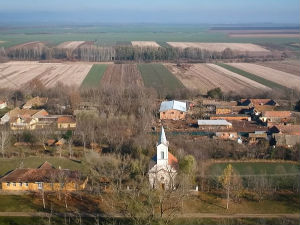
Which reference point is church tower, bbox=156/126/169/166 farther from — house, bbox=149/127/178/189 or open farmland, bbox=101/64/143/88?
open farmland, bbox=101/64/143/88

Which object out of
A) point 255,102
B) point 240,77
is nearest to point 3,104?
point 255,102

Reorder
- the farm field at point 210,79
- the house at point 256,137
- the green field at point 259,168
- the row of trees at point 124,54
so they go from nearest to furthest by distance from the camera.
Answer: the green field at point 259,168
the house at point 256,137
the farm field at point 210,79
the row of trees at point 124,54

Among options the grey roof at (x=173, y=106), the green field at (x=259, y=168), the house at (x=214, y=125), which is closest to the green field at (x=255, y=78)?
the grey roof at (x=173, y=106)

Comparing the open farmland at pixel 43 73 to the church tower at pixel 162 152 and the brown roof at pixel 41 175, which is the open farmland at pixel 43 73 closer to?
the brown roof at pixel 41 175

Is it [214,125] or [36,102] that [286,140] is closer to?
[214,125]

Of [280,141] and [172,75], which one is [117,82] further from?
[280,141]

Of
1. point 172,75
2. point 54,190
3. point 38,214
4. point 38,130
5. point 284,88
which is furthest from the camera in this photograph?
point 172,75

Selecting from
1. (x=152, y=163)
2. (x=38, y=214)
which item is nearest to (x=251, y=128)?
(x=152, y=163)
